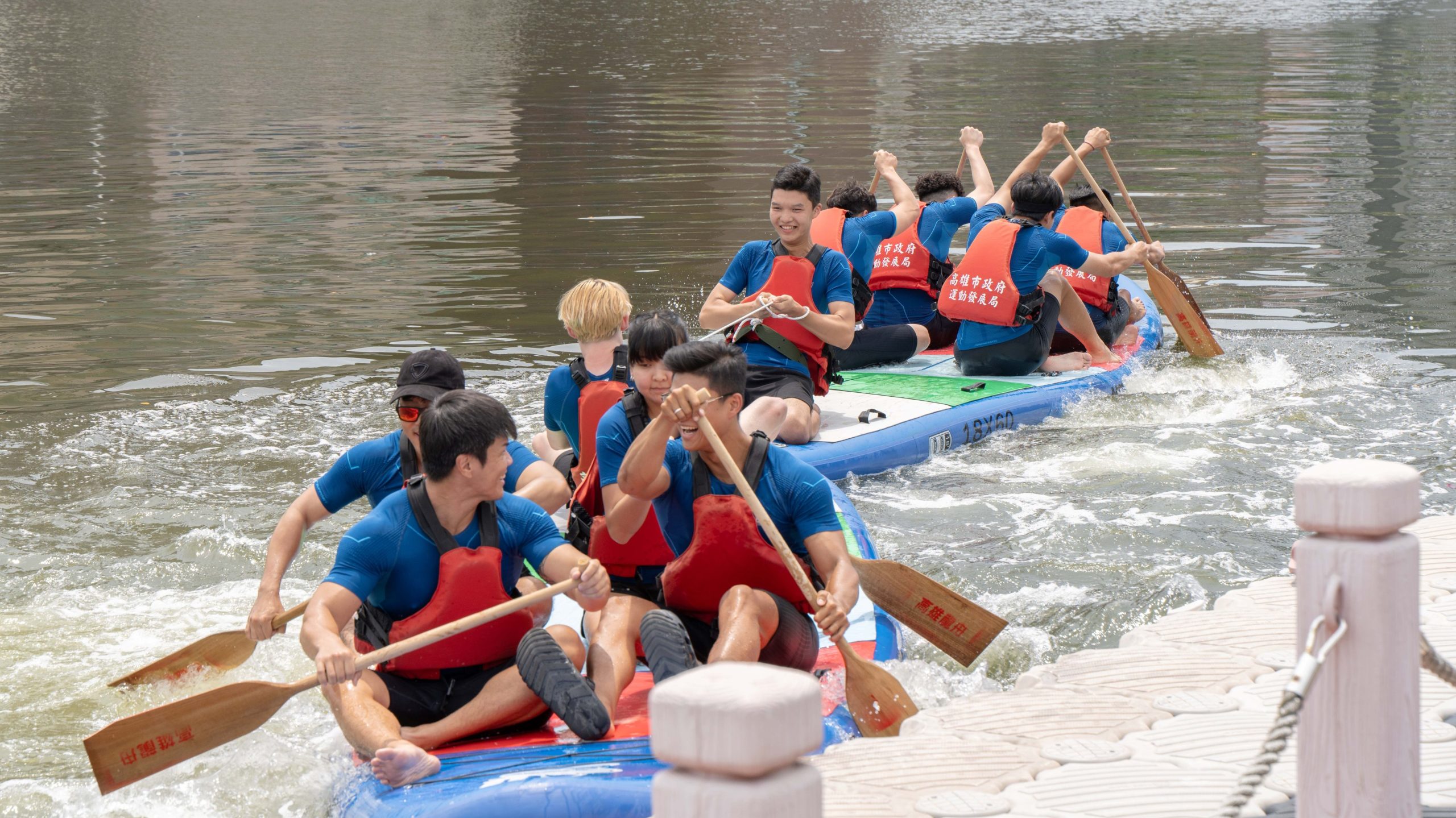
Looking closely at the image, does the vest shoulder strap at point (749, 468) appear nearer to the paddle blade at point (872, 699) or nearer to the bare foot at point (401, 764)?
the paddle blade at point (872, 699)

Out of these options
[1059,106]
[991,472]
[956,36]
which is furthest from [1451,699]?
[956,36]

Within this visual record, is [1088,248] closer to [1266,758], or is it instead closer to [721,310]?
[721,310]

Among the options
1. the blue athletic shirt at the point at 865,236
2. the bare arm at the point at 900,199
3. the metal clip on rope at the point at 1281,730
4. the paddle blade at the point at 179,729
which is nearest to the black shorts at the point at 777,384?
the blue athletic shirt at the point at 865,236

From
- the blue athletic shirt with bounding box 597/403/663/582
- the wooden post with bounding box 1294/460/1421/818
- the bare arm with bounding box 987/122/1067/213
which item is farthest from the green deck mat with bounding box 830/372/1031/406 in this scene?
the wooden post with bounding box 1294/460/1421/818

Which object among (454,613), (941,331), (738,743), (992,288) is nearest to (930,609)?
(454,613)

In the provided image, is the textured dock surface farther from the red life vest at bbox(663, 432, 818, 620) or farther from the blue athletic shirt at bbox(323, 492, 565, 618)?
the blue athletic shirt at bbox(323, 492, 565, 618)

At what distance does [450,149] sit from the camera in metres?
19.2

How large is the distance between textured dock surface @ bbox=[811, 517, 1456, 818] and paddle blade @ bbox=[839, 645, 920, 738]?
0.12 meters

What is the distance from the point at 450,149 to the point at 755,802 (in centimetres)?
1820

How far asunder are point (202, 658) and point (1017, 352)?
15.5 feet

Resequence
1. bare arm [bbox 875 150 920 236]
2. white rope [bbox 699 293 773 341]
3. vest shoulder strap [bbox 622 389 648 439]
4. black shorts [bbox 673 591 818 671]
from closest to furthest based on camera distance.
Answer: black shorts [bbox 673 591 818 671] < vest shoulder strap [bbox 622 389 648 439] < white rope [bbox 699 293 773 341] < bare arm [bbox 875 150 920 236]

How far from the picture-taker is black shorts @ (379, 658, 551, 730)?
151 inches

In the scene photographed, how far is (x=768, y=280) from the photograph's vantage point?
22.0ft

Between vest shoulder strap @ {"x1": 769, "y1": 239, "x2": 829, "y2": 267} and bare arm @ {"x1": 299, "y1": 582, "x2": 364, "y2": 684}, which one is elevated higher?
vest shoulder strap @ {"x1": 769, "y1": 239, "x2": 829, "y2": 267}
